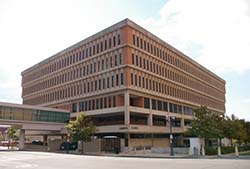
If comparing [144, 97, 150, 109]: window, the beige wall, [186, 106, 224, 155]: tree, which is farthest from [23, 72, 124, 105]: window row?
[186, 106, 224, 155]: tree

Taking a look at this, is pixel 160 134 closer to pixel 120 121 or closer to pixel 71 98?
pixel 120 121

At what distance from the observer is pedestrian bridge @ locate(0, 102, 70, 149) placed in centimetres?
6406

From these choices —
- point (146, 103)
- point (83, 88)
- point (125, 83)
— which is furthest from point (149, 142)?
point (83, 88)

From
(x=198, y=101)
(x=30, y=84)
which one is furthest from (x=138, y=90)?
(x=30, y=84)

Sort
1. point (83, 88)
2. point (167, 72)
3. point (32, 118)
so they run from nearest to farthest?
1. point (32, 118)
2. point (83, 88)
3. point (167, 72)

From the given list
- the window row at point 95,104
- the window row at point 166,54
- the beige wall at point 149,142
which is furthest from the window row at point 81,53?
the beige wall at point 149,142

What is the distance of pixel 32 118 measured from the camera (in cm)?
6888

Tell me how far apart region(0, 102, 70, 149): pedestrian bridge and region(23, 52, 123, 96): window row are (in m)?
9.96

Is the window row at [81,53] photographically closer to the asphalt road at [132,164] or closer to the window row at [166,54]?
the window row at [166,54]

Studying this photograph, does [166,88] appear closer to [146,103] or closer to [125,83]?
[146,103]

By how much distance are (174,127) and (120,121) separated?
61.4 ft

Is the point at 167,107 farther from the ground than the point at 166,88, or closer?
closer

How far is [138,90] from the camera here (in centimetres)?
6031

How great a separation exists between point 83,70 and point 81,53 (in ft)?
15.0
